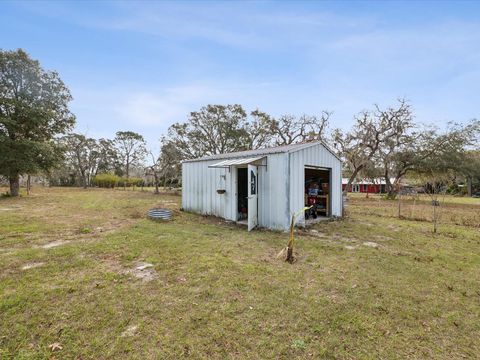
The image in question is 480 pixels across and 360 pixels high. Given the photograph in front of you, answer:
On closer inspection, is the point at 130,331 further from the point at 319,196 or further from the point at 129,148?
the point at 129,148

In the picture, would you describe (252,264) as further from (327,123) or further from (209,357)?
(327,123)

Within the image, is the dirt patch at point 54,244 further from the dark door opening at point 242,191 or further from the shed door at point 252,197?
the dark door opening at point 242,191

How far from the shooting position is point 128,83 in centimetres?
1156

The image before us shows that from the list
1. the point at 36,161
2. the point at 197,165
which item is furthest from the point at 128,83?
the point at 36,161

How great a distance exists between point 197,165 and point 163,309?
25.2 feet

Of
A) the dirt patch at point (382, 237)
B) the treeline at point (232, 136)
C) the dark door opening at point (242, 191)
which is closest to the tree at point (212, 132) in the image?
the treeline at point (232, 136)

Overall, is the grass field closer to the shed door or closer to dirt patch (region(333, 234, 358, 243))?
dirt patch (region(333, 234, 358, 243))

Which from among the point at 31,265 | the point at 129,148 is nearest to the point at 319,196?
the point at 31,265

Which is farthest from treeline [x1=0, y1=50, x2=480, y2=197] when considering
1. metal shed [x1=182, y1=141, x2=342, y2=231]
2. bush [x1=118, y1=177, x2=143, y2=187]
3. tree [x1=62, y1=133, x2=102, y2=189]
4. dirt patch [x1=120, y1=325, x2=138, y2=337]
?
dirt patch [x1=120, y1=325, x2=138, y2=337]

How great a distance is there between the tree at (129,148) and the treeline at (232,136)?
45.4 ft

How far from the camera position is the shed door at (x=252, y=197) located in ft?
22.8

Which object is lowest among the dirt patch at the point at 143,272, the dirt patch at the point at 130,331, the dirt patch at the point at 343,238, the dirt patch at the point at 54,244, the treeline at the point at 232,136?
the dirt patch at the point at 343,238

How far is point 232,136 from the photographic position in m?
24.0

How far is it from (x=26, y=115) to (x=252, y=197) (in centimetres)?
1600
